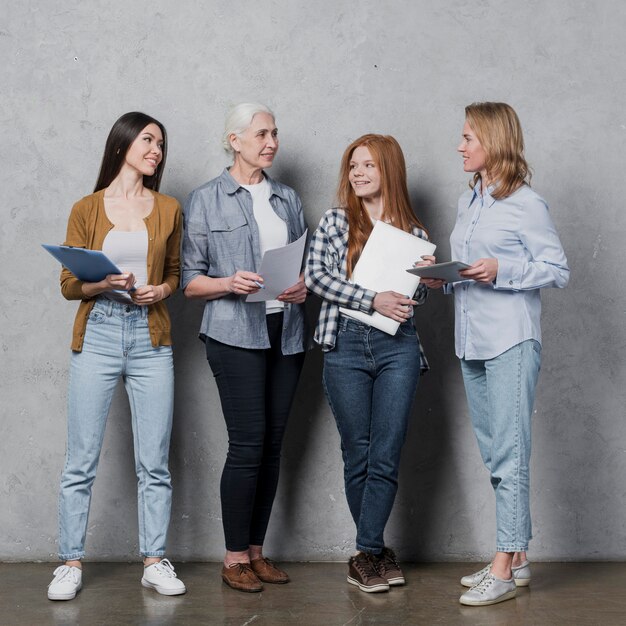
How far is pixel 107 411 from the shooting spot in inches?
126

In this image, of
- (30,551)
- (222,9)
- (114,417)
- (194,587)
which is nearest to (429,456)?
(194,587)

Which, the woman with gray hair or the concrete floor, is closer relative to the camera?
the concrete floor

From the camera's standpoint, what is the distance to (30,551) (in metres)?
3.71

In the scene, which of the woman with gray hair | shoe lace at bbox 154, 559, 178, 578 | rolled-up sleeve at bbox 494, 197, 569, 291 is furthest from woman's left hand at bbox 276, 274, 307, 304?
shoe lace at bbox 154, 559, 178, 578

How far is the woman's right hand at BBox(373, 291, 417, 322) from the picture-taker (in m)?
3.15

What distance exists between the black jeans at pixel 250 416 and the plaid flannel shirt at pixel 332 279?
177 mm

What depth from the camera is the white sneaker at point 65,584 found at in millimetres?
3139

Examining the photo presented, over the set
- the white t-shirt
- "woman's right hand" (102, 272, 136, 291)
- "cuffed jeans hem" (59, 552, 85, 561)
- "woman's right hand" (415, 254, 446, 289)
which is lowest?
"cuffed jeans hem" (59, 552, 85, 561)

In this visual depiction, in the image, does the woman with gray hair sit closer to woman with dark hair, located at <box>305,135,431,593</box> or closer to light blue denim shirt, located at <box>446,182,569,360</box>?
woman with dark hair, located at <box>305,135,431,593</box>

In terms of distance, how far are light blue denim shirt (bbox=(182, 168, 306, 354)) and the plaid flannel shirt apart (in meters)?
0.12

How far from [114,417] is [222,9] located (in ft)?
5.92

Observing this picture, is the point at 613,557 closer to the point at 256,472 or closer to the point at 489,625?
the point at 489,625

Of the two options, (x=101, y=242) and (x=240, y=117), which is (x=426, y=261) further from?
(x=101, y=242)

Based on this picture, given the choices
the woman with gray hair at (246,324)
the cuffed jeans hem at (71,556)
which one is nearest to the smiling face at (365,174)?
the woman with gray hair at (246,324)
